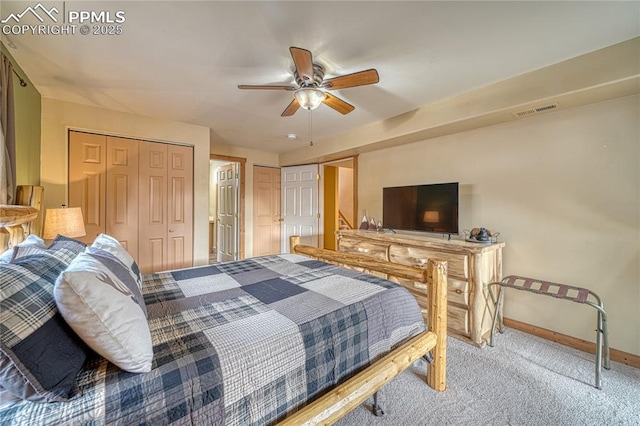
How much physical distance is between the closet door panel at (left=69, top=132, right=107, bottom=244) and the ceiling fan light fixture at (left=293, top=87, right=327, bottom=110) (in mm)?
2492

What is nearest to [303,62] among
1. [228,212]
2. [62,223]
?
[62,223]

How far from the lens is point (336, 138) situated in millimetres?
3859

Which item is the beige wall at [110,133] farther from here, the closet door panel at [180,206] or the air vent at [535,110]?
the air vent at [535,110]

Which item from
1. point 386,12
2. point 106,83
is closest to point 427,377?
point 386,12

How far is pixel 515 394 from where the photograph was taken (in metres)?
1.68

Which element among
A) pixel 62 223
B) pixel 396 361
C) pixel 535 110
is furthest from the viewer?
pixel 535 110

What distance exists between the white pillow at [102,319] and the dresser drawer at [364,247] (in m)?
2.51

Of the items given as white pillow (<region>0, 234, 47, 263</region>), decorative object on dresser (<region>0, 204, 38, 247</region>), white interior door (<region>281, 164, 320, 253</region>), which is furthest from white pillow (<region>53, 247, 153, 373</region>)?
white interior door (<region>281, 164, 320, 253</region>)

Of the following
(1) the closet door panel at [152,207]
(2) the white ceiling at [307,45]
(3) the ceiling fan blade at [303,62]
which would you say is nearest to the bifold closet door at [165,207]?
(1) the closet door panel at [152,207]

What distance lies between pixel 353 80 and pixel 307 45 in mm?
384

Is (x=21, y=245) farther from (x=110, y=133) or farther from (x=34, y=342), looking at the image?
(x=110, y=133)

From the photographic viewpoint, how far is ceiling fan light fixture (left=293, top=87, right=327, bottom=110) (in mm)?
1919

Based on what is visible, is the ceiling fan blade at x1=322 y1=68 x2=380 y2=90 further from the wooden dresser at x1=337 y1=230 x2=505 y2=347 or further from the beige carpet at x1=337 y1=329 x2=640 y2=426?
the beige carpet at x1=337 y1=329 x2=640 y2=426

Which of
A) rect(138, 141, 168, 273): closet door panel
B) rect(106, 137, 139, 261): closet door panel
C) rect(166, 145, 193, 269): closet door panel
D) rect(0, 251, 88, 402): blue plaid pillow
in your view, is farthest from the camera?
rect(166, 145, 193, 269): closet door panel
